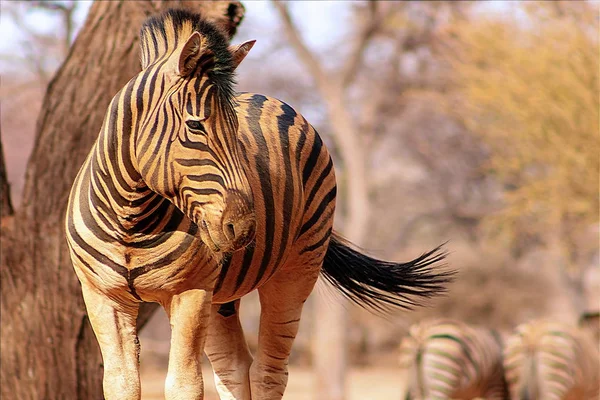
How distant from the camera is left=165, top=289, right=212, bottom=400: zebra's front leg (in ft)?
8.66

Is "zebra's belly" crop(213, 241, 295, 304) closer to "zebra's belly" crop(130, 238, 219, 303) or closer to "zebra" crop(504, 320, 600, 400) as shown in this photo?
"zebra's belly" crop(130, 238, 219, 303)

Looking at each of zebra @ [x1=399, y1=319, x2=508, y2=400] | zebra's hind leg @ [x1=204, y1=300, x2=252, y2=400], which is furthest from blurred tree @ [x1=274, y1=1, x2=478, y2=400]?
zebra's hind leg @ [x1=204, y1=300, x2=252, y2=400]

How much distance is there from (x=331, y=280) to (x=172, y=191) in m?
1.35

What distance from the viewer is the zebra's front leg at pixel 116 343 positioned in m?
2.67

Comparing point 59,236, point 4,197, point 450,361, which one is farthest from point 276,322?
point 450,361

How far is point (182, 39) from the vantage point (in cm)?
265

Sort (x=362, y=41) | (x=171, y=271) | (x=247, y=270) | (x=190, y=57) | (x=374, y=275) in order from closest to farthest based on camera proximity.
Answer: (x=190, y=57) < (x=171, y=271) < (x=247, y=270) < (x=374, y=275) < (x=362, y=41)

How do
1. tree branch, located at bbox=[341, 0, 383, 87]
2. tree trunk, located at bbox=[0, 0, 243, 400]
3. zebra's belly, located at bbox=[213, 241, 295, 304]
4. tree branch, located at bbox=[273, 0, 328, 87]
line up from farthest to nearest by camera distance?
tree branch, located at bbox=[341, 0, 383, 87]
tree branch, located at bbox=[273, 0, 328, 87]
tree trunk, located at bbox=[0, 0, 243, 400]
zebra's belly, located at bbox=[213, 241, 295, 304]

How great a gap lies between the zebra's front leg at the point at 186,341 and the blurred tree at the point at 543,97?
293 inches

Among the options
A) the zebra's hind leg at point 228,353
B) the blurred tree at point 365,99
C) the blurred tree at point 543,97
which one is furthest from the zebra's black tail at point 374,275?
the blurred tree at point 365,99

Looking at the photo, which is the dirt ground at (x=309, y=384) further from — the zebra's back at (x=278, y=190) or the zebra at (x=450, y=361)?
the zebra's back at (x=278, y=190)

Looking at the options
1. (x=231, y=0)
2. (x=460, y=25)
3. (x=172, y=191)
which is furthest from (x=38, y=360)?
(x=460, y=25)

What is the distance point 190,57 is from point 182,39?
21cm

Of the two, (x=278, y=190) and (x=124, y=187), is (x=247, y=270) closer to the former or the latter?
(x=278, y=190)
